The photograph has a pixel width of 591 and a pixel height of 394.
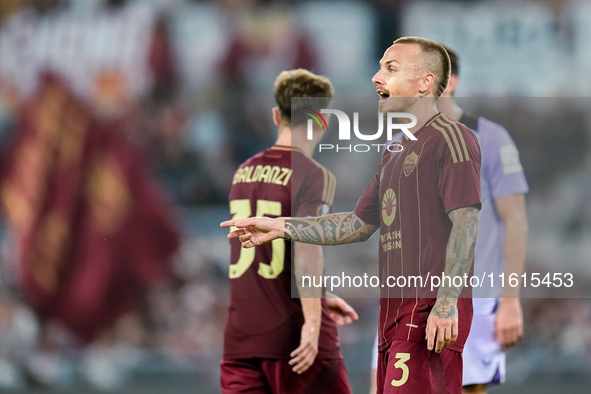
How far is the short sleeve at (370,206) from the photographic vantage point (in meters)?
3.45

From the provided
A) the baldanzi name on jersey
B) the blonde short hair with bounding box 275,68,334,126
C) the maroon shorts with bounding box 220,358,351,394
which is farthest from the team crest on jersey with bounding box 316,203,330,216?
the maroon shorts with bounding box 220,358,351,394

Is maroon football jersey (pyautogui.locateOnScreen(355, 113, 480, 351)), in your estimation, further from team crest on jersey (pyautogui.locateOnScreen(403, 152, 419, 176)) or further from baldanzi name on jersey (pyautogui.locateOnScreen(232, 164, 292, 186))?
baldanzi name on jersey (pyautogui.locateOnScreen(232, 164, 292, 186))

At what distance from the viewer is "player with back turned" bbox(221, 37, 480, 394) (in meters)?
2.98

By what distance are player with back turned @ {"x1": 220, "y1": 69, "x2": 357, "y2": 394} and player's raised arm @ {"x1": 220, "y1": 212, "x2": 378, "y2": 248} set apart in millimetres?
550

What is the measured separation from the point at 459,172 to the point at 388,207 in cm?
39

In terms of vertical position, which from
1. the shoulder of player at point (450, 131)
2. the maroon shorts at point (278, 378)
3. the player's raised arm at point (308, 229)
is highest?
the shoulder of player at point (450, 131)

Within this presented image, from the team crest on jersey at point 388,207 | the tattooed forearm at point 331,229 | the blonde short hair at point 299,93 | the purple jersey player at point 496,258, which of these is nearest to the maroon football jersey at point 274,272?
the blonde short hair at point 299,93

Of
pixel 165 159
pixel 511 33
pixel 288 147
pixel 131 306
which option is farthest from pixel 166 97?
pixel 288 147

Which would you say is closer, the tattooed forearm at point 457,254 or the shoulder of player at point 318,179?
the tattooed forearm at point 457,254

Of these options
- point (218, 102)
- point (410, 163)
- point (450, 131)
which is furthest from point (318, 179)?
point (218, 102)

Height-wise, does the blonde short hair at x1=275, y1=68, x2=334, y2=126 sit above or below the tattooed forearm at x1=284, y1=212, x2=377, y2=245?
above

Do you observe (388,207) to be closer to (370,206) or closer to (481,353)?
(370,206)

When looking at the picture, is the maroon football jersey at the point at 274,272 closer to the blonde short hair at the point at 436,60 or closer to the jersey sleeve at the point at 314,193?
the jersey sleeve at the point at 314,193

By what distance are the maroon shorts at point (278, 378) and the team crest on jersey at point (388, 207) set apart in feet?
3.58
